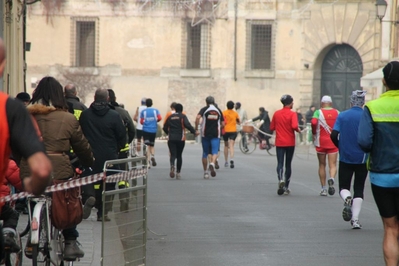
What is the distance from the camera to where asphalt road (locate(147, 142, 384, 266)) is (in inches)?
406

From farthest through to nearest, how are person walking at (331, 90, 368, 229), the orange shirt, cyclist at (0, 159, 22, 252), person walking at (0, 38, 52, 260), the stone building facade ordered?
1. the stone building facade
2. the orange shirt
3. person walking at (331, 90, 368, 229)
4. cyclist at (0, 159, 22, 252)
5. person walking at (0, 38, 52, 260)

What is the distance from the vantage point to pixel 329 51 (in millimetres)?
46531

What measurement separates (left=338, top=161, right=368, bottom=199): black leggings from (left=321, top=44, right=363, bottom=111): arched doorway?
33522mm

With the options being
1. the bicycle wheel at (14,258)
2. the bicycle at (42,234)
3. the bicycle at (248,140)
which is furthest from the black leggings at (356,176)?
the bicycle at (248,140)

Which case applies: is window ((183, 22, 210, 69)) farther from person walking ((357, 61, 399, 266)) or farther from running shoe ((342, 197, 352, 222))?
person walking ((357, 61, 399, 266))

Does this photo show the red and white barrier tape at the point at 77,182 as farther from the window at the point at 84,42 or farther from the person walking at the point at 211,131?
the window at the point at 84,42

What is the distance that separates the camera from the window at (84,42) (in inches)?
1907

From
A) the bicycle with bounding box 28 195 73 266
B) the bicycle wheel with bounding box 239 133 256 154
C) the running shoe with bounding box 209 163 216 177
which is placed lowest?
the bicycle wheel with bounding box 239 133 256 154

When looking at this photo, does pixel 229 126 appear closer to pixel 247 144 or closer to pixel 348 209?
pixel 247 144

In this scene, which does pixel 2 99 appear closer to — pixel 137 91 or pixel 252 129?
pixel 252 129

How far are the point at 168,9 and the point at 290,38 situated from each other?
20.1 feet

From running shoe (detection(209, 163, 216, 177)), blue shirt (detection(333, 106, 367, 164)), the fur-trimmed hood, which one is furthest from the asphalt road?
the fur-trimmed hood

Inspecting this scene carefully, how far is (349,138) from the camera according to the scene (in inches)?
497

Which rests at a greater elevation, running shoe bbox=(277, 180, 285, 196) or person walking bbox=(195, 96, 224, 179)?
person walking bbox=(195, 96, 224, 179)
